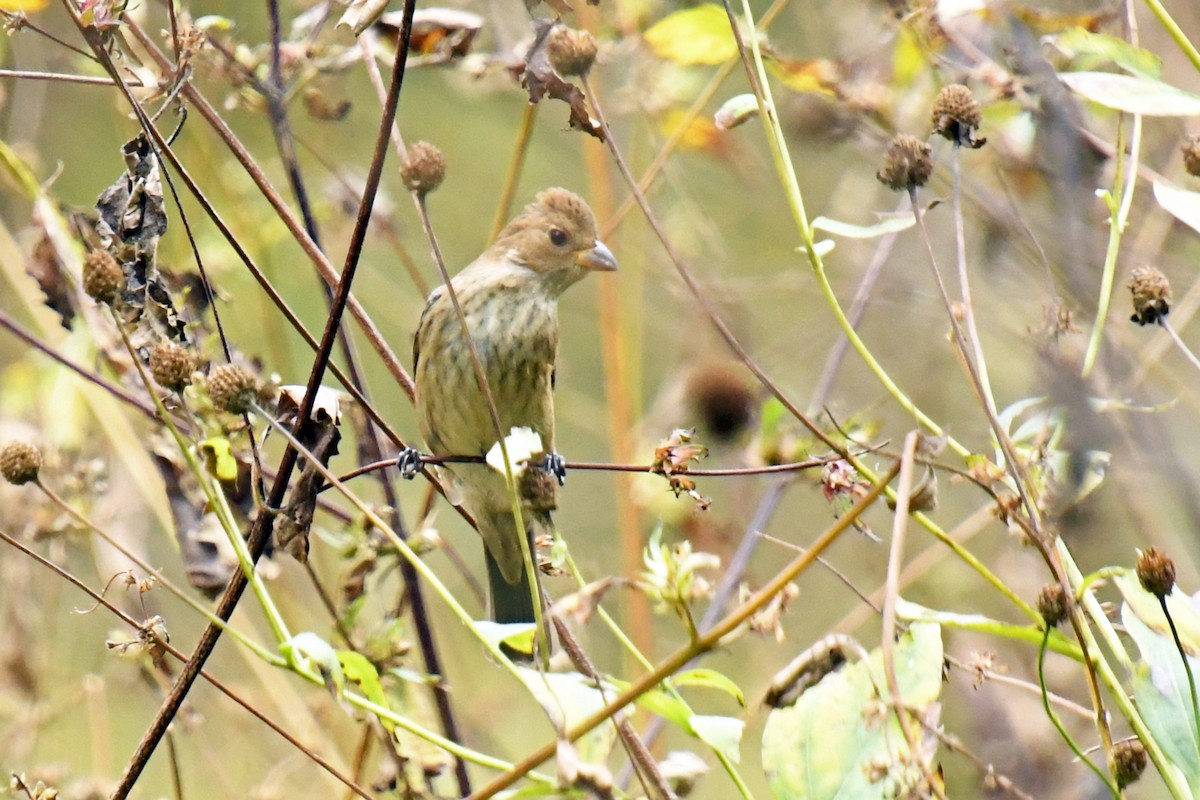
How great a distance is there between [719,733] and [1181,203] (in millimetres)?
1118

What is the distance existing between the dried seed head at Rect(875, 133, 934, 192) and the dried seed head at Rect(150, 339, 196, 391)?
119cm

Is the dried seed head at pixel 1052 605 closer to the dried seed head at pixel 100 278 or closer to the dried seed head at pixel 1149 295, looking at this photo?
the dried seed head at pixel 1149 295

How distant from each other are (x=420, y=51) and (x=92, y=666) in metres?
3.98

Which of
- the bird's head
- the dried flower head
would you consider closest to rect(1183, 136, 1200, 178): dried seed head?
the dried flower head

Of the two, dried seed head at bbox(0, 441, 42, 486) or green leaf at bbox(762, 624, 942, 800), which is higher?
dried seed head at bbox(0, 441, 42, 486)

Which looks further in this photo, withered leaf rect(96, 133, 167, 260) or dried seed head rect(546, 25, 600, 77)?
dried seed head rect(546, 25, 600, 77)

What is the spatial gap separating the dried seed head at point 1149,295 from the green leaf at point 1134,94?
26 cm

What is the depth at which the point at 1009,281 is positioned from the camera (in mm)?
4480

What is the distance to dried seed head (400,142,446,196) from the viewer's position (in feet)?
6.70

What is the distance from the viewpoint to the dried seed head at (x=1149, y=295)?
2.23 metres

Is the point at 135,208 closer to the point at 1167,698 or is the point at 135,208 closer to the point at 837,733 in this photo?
the point at 837,733

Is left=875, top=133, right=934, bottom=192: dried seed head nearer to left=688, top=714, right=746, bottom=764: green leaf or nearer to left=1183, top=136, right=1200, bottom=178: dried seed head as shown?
left=1183, top=136, right=1200, bottom=178: dried seed head

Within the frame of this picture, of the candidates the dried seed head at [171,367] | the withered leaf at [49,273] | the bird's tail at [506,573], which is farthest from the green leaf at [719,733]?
the bird's tail at [506,573]

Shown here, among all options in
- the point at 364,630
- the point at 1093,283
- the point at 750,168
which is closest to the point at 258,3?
the point at 750,168
